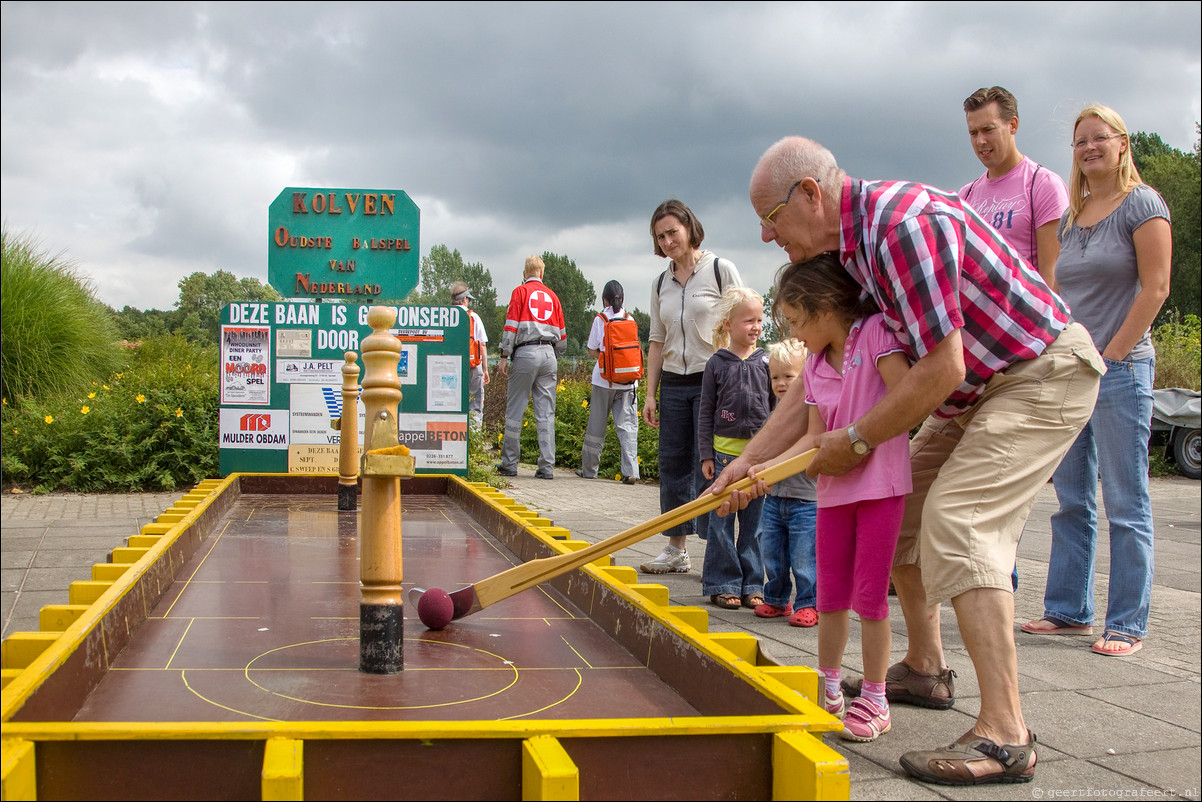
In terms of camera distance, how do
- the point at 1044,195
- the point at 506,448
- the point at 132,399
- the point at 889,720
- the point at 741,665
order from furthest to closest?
the point at 506,448 → the point at 132,399 → the point at 1044,195 → the point at 889,720 → the point at 741,665

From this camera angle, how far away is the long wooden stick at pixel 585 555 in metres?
2.87

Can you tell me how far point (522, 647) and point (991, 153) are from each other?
3286mm

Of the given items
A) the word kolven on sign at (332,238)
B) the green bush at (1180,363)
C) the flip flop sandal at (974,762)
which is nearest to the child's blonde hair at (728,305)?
the flip flop sandal at (974,762)

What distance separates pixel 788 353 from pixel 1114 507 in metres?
1.66

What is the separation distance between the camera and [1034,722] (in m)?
3.09

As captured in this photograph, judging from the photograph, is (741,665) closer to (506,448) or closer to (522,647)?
(522,647)

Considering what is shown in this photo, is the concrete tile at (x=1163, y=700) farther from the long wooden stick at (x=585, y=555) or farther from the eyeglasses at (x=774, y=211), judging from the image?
the eyeglasses at (x=774, y=211)

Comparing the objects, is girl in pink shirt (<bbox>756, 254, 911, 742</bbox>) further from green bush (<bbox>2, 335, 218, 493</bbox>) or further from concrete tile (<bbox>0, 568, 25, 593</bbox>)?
green bush (<bbox>2, 335, 218, 493</bbox>)

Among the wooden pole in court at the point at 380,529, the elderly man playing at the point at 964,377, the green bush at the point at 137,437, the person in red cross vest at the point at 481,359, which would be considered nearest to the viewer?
the wooden pole in court at the point at 380,529

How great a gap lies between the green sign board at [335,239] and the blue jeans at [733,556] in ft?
17.1

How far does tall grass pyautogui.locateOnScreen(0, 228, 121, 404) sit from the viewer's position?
2737 millimetres

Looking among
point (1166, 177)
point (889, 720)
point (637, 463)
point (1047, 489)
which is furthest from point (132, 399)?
point (1166, 177)

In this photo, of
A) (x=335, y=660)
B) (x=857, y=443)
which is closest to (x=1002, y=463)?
(x=857, y=443)

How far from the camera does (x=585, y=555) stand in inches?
115
